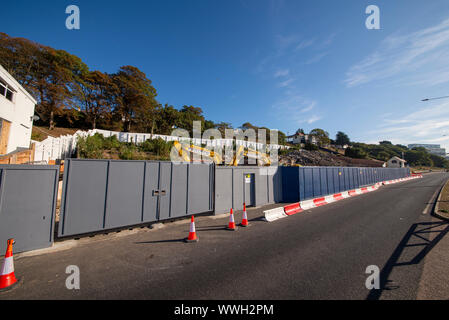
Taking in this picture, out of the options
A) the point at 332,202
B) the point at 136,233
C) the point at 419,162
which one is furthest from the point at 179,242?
the point at 419,162

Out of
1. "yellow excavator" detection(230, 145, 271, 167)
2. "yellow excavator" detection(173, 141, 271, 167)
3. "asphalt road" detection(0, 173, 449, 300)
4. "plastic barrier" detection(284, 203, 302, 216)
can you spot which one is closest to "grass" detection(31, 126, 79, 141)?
"yellow excavator" detection(173, 141, 271, 167)

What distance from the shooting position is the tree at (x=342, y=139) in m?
107

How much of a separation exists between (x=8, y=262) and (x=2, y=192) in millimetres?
2231

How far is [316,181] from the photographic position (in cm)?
Answer: 1355

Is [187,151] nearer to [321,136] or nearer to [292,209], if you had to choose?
[292,209]

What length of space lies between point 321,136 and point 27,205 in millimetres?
96814

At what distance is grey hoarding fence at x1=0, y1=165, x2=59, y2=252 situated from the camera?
435 centimetres

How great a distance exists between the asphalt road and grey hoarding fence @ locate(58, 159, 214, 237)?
593 millimetres

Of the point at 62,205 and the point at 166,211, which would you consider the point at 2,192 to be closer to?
the point at 62,205

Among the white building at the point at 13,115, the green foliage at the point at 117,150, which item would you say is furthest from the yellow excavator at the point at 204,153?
the white building at the point at 13,115

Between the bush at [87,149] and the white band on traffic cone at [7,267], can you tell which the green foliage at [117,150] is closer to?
the bush at [87,149]
